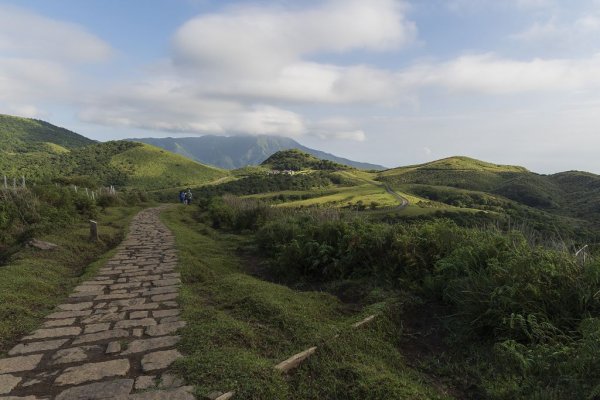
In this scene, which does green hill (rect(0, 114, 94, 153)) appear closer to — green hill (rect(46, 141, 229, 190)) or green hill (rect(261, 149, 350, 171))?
green hill (rect(46, 141, 229, 190))

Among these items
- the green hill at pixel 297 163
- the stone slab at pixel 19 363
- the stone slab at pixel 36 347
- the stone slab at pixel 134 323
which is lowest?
the stone slab at pixel 36 347

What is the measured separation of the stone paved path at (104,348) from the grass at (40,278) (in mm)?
226

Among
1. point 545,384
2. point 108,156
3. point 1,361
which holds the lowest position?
point 1,361

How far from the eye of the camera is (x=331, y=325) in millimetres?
4418

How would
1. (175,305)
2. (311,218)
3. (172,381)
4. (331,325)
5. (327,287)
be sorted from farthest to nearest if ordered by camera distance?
(311,218)
(327,287)
(175,305)
(331,325)
(172,381)

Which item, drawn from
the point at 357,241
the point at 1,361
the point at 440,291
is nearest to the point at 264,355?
the point at 1,361

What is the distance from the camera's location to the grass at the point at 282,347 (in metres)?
3.08

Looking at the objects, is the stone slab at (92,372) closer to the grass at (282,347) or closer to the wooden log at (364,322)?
the grass at (282,347)

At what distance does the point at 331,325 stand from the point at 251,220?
36.8ft

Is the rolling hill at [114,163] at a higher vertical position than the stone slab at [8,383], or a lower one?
higher

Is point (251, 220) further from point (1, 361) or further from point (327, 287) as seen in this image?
point (1, 361)

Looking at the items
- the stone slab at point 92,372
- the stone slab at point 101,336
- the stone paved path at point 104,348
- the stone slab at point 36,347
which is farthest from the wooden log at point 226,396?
the stone slab at point 36,347

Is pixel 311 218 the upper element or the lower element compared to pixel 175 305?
upper

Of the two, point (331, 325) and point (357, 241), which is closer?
point (331, 325)
